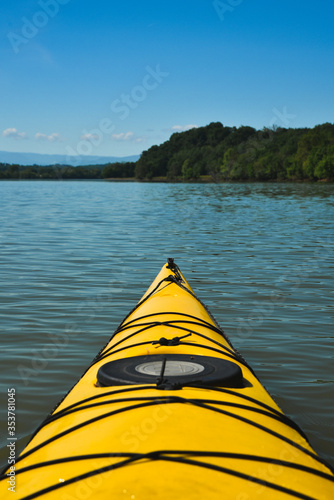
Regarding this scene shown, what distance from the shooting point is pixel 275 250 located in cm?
1198

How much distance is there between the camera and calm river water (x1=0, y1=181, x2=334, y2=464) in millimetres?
4488

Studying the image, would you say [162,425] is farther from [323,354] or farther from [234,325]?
[234,325]

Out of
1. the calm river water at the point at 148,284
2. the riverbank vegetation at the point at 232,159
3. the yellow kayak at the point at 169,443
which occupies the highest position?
the riverbank vegetation at the point at 232,159

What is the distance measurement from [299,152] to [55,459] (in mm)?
74926

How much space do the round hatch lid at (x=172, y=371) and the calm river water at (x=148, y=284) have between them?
1076mm

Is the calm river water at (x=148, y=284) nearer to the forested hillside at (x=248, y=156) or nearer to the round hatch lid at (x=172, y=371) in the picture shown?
the round hatch lid at (x=172, y=371)

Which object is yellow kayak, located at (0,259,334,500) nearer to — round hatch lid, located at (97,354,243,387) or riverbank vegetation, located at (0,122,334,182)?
round hatch lid, located at (97,354,243,387)

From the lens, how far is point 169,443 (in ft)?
6.91

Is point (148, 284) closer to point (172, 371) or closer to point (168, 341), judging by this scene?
point (168, 341)

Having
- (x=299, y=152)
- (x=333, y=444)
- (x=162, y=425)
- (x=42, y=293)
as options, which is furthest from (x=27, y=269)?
(x=299, y=152)

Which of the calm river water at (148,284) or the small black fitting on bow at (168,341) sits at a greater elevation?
the small black fitting on bow at (168,341)

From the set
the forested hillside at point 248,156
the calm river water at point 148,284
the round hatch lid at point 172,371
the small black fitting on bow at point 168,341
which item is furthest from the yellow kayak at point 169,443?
the forested hillside at point 248,156

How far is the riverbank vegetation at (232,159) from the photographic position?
7156 cm

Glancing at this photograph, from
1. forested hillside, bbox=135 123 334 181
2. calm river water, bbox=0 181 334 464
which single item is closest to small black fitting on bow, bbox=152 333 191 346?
calm river water, bbox=0 181 334 464
